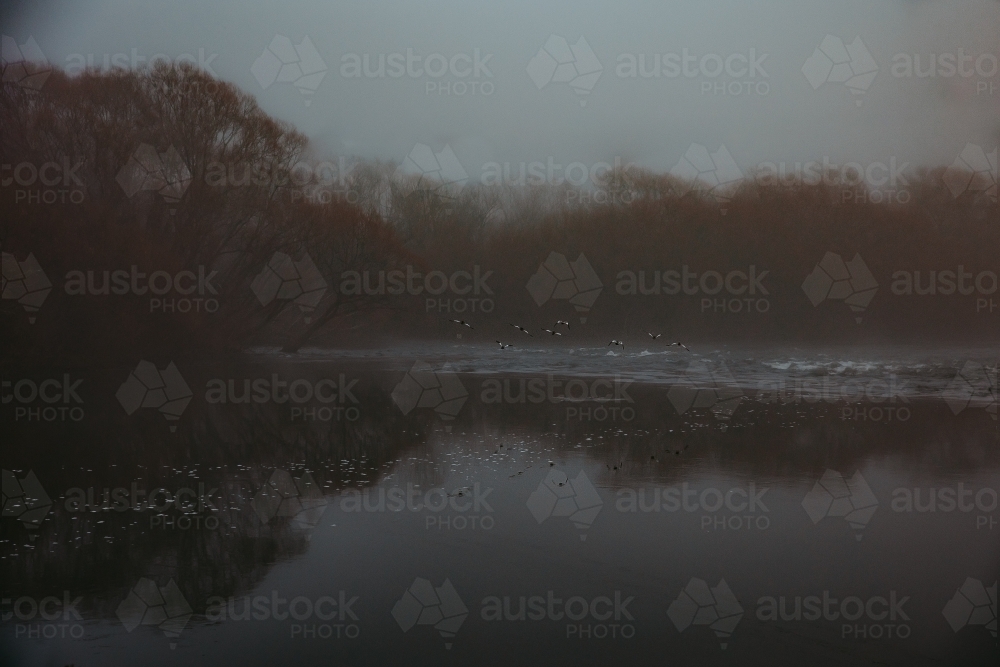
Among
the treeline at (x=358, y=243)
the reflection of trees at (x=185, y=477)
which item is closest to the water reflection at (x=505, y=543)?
the reflection of trees at (x=185, y=477)

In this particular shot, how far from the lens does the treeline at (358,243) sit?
17328 millimetres

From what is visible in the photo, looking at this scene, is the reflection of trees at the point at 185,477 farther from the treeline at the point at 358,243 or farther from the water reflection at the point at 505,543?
the treeline at the point at 358,243

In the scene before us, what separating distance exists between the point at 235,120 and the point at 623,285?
13.5m

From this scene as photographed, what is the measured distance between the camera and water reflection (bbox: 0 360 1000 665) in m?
3.96

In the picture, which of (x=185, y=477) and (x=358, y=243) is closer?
(x=185, y=477)

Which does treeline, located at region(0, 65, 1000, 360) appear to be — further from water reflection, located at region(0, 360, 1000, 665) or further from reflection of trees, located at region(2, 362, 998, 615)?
water reflection, located at region(0, 360, 1000, 665)

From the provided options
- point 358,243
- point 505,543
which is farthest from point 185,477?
point 358,243

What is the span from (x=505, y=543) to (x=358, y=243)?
20.0 metres

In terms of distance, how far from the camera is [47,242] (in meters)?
16.0

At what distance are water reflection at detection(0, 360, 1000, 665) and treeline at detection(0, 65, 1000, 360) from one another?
8.39 m

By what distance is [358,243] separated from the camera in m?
24.6

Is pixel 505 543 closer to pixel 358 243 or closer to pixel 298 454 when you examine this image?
pixel 298 454

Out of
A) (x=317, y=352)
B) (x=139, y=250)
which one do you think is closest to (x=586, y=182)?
(x=317, y=352)

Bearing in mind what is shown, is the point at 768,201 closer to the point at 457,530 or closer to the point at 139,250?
the point at 139,250
